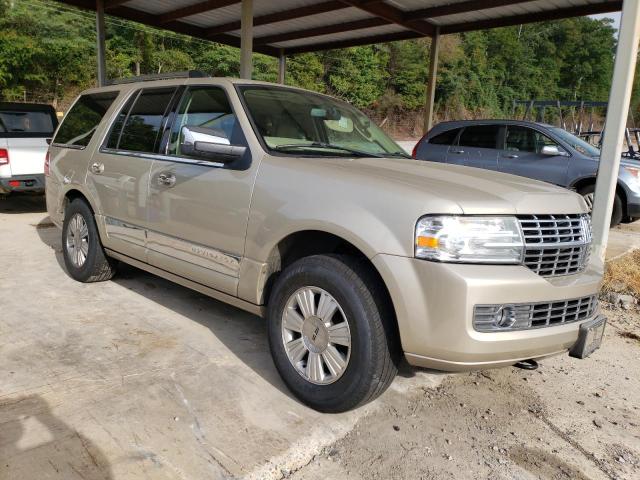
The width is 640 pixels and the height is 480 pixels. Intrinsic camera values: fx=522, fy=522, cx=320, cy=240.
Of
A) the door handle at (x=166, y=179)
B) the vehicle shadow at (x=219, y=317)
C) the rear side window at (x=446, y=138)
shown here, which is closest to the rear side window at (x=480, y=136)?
the rear side window at (x=446, y=138)

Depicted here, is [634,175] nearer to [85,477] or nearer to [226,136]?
[226,136]

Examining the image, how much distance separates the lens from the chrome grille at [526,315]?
2355mm

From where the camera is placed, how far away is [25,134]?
8.19m

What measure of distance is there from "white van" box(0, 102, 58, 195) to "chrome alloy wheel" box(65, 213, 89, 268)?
11.7ft

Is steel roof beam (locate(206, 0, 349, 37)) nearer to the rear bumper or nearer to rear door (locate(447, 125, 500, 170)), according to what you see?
rear door (locate(447, 125, 500, 170))

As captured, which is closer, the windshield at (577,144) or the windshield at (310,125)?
the windshield at (310,125)

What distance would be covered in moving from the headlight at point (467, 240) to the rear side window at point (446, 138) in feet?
23.6

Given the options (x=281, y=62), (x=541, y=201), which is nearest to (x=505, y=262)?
(x=541, y=201)

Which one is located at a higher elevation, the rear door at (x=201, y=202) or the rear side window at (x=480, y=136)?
the rear side window at (x=480, y=136)

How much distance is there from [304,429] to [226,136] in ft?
5.92

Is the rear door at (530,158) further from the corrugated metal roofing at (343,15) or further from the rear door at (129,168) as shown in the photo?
the rear door at (129,168)

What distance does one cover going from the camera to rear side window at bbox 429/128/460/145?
9273mm

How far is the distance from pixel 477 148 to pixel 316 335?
280 inches

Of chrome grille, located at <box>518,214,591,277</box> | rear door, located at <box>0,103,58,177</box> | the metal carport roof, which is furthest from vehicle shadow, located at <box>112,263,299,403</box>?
the metal carport roof
